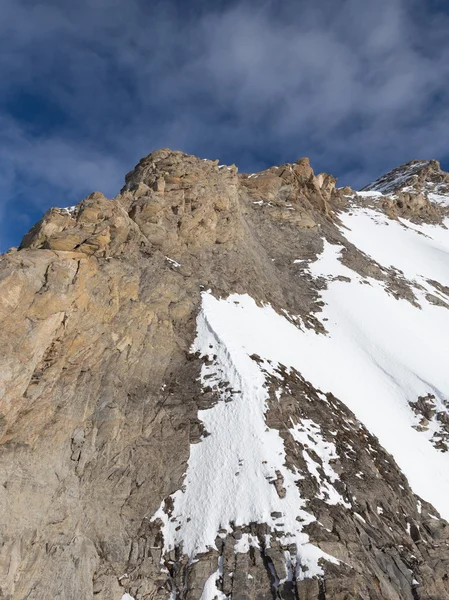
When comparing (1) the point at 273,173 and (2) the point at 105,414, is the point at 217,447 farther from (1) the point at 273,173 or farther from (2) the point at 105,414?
(1) the point at 273,173

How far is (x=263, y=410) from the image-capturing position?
17000 mm

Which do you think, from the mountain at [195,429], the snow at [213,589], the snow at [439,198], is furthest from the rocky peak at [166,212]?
the snow at [439,198]

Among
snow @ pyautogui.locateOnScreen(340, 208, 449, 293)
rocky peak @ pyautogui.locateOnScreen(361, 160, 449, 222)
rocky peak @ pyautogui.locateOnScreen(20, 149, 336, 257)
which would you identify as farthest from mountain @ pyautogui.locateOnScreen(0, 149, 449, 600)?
rocky peak @ pyautogui.locateOnScreen(361, 160, 449, 222)

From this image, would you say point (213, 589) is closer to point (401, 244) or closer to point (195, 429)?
point (195, 429)

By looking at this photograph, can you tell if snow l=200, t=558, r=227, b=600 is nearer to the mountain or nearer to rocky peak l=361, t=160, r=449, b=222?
the mountain

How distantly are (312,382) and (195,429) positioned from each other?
7.96 metres

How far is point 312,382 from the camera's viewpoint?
2153 centimetres

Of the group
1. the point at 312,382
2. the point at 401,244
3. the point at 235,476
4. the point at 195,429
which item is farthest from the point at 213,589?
the point at 401,244

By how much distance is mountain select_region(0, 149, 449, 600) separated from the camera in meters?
12.0

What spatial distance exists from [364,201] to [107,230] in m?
63.4

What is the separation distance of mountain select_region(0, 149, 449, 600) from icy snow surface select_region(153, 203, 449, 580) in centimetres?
9

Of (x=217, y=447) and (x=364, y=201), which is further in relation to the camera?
(x=364, y=201)

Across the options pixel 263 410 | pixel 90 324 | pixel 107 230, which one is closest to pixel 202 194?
pixel 107 230

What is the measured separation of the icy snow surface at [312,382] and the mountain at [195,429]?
9 centimetres
